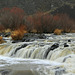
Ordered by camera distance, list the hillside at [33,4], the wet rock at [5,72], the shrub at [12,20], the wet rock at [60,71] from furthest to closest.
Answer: the hillside at [33,4] → the shrub at [12,20] → the wet rock at [5,72] → the wet rock at [60,71]

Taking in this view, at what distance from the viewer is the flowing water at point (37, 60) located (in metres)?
9.44

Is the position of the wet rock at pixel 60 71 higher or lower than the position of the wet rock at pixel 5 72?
lower

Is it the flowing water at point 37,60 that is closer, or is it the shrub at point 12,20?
the flowing water at point 37,60

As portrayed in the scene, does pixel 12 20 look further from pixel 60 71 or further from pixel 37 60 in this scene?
pixel 60 71

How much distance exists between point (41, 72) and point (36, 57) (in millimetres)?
4383

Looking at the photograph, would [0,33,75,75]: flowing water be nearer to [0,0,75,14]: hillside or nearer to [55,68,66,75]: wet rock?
[55,68,66,75]: wet rock

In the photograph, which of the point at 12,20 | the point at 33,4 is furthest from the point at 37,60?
the point at 33,4

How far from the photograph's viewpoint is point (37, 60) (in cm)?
1273

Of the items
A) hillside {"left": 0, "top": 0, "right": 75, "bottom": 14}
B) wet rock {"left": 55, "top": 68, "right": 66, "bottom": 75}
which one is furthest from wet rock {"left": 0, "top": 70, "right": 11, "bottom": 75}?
hillside {"left": 0, "top": 0, "right": 75, "bottom": 14}

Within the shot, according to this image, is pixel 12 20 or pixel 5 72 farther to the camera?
pixel 12 20

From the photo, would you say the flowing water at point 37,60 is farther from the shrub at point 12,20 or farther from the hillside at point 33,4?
the hillside at point 33,4

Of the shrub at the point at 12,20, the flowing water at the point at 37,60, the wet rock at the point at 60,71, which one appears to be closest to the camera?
the wet rock at the point at 60,71

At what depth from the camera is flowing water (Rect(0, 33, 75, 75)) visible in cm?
944

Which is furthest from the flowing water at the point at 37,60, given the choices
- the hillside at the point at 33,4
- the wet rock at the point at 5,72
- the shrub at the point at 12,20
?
the hillside at the point at 33,4
